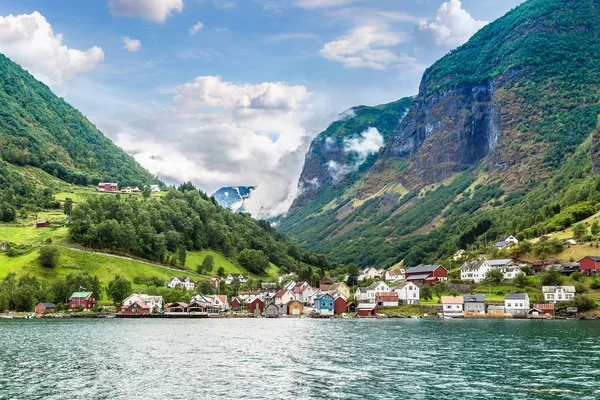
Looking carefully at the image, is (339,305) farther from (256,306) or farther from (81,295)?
(81,295)

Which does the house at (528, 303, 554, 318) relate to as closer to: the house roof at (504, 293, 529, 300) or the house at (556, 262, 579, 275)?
the house roof at (504, 293, 529, 300)

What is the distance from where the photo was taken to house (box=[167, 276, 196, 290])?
18900 centimetres

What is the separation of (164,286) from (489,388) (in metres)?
→ 150

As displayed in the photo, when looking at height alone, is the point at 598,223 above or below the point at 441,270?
above

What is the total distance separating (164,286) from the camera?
186000mm

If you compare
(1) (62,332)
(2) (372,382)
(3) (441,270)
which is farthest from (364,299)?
(2) (372,382)

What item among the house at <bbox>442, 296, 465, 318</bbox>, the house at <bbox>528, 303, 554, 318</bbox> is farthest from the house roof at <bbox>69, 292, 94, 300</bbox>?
the house at <bbox>528, 303, 554, 318</bbox>

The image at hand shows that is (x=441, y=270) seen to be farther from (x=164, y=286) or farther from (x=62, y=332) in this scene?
(x=62, y=332)

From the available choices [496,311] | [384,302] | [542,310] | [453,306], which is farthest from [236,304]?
[542,310]

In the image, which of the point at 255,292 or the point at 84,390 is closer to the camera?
the point at 84,390

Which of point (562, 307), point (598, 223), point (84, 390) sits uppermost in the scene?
point (598, 223)

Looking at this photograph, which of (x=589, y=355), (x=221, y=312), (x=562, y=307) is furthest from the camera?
(x=221, y=312)

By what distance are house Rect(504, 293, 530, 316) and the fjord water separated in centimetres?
4732

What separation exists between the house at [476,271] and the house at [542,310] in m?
32.4
